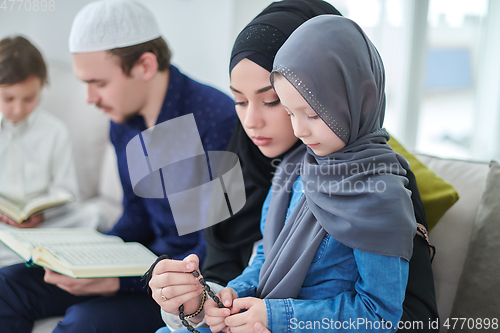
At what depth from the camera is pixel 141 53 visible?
4.09ft

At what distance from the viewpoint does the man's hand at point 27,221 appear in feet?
4.40

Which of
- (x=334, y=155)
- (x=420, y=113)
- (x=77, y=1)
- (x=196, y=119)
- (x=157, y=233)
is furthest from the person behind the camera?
(x=420, y=113)

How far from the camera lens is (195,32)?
7.31ft

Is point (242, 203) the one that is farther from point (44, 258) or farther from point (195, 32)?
point (195, 32)

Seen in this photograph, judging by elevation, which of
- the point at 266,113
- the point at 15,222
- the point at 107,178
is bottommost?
the point at 107,178

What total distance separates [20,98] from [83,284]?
0.69 metres

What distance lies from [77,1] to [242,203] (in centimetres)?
159

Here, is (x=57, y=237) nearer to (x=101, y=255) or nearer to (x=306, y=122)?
(x=101, y=255)

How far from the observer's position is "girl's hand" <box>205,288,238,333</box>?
74 centimetres

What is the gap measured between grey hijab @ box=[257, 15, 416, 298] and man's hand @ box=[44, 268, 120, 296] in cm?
61

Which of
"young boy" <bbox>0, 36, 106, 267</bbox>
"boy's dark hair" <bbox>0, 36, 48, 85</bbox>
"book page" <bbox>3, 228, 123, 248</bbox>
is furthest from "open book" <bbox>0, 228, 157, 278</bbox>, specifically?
"boy's dark hair" <bbox>0, 36, 48, 85</bbox>

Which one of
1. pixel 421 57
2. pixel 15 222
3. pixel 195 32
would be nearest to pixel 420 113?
pixel 421 57

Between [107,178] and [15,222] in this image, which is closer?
[15,222]

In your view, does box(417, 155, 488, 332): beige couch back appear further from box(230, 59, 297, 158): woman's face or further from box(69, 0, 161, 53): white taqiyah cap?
box(69, 0, 161, 53): white taqiyah cap
